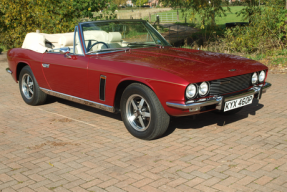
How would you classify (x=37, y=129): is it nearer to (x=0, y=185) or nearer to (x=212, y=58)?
(x=0, y=185)

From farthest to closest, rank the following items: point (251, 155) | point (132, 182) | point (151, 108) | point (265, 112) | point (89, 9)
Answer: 1. point (89, 9)
2. point (265, 112)
3. point (151, 108)
4. point (251, 155)
5. point (132, 182)

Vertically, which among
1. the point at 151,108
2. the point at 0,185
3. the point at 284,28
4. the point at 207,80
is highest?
the point at 284,28

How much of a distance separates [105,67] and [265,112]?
3.08 metres

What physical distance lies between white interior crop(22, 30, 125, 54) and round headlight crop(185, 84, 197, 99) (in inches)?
77.6

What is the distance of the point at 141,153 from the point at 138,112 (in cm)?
67

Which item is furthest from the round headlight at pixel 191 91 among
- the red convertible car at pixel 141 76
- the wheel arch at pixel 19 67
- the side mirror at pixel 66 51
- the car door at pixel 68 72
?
the wheel arch at pixel 19 67

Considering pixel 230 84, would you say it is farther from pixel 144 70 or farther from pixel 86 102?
pixel 86 102

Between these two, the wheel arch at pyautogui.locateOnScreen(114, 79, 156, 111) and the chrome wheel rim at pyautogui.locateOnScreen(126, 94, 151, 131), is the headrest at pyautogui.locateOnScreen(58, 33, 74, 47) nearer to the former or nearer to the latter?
the wheel arch at pyautogui.locateOnScreen(114, 79, 156, 111)

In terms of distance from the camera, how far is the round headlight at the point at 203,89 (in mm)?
4251

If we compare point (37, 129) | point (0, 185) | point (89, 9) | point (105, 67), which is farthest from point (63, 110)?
point (89, 9)

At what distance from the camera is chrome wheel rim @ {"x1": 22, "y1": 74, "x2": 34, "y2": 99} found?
6.88 meters

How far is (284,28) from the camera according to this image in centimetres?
1184

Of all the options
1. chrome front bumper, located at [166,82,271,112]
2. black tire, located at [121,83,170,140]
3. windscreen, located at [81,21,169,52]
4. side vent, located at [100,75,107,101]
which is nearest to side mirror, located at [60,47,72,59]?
windscreen, located at [81,21,169,52]

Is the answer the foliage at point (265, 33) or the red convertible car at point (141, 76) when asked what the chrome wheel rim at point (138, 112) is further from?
the foliage at point (265, 33)
